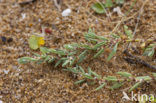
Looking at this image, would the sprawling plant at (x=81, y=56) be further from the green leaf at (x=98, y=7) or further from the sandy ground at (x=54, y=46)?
the green leaf at (x=98, y=7)

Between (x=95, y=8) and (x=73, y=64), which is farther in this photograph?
(x=95, y=8)

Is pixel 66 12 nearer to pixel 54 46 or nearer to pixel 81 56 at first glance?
pixel 54 46

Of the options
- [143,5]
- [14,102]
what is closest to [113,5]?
[143,5]

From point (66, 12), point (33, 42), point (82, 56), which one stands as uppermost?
point (66, 12)

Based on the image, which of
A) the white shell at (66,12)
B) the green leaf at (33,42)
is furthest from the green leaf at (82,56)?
the white shell at (66,12)

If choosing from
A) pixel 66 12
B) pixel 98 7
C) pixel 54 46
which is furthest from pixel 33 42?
pixel 98 7

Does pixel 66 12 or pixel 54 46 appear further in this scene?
pixel 66 12

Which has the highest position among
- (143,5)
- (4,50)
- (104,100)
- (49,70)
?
(143,5)

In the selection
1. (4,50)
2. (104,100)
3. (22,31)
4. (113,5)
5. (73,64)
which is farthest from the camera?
(113,5)

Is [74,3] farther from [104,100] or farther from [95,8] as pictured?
[104,100]
